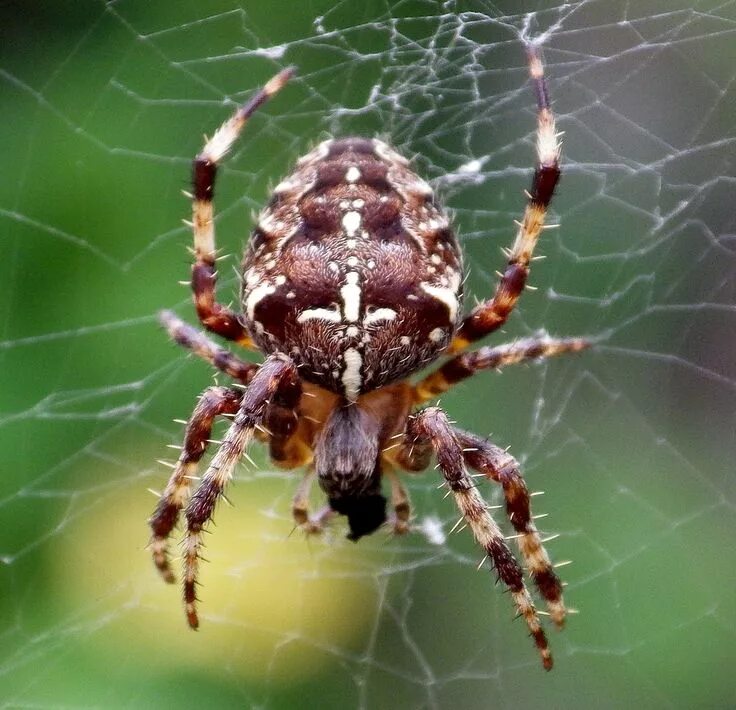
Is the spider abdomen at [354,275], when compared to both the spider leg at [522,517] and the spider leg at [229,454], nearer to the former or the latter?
the spider leg at [229,454]

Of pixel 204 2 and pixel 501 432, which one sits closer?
pixel 204 2

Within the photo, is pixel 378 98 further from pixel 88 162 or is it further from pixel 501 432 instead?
pixel 501 432

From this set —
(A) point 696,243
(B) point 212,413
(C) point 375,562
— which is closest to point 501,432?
(C) point 375,562

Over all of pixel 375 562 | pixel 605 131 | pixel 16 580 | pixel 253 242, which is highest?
pixel 253 242

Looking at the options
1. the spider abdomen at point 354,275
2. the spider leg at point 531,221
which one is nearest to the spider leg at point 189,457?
the spider abdomen at point 354,275

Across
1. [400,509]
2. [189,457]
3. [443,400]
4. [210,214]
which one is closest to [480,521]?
[400,509]

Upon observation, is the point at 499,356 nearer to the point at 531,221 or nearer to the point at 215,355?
the point at 531,221

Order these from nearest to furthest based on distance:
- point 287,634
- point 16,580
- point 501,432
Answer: point 16,580 → point 287,634 → point 501,432
